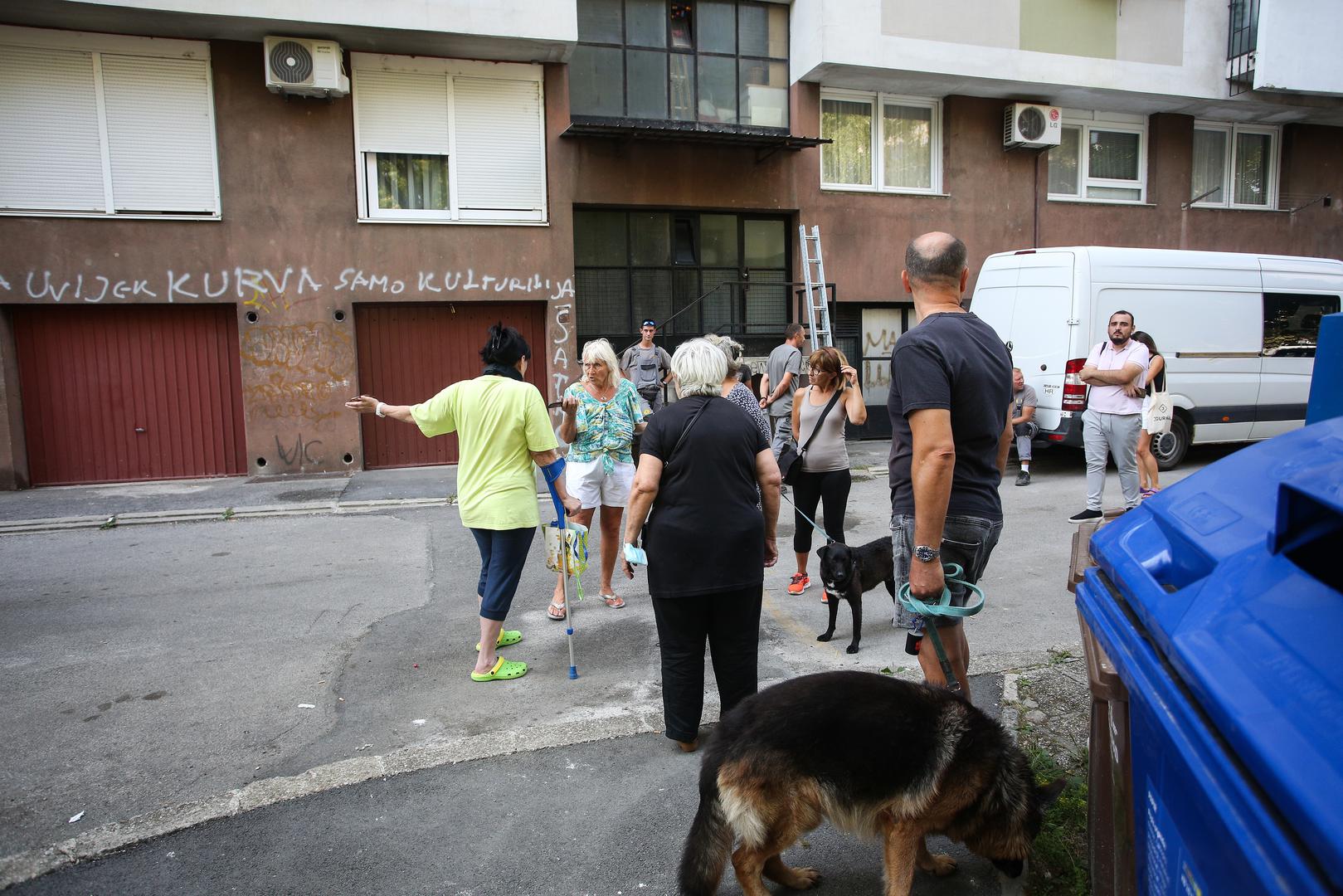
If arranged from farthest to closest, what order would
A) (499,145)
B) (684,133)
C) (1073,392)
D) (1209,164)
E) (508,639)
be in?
(1209,164) → (499,145) → (684,133) → (1073,392) → (508,639)

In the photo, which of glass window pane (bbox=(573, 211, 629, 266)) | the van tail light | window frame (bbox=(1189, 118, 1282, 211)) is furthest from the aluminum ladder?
window frame (bbox=(1189, 118, 1282, 211))

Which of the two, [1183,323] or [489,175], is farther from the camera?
[489,175]

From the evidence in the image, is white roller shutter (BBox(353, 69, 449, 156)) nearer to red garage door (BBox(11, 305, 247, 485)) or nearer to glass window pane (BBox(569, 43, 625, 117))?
glass window pane (BBox(569, 43, 625, 117))

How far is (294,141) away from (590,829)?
33.9 feet

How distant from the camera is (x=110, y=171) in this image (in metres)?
10.5

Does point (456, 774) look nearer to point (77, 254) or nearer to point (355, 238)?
point (355, 238)

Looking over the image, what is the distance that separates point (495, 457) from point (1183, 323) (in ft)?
31.3

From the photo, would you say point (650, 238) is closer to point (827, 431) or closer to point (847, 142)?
point (847, 142)

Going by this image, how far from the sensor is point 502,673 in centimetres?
468

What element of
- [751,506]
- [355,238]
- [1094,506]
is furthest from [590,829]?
[355,238]

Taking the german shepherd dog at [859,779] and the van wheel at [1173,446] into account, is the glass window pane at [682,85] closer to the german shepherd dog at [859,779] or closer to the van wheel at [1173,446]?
the van wheel at [1173,446]

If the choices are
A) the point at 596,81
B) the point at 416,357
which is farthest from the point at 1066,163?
the point at 416,357

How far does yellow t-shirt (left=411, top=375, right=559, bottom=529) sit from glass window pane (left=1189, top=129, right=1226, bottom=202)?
1498cm

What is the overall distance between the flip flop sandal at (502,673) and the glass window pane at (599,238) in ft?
27.8
